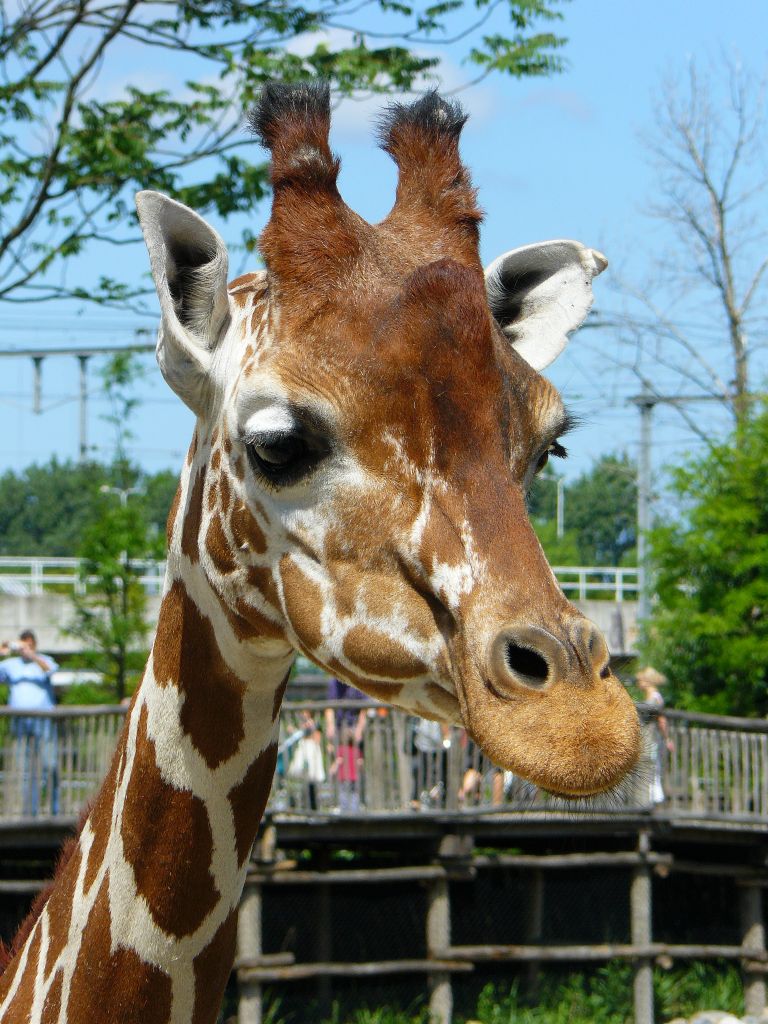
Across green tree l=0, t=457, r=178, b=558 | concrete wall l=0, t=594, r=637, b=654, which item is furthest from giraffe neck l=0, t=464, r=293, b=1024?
green tree l=0, t=457, r=178, b=558

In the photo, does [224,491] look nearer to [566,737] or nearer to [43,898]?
[566,737]

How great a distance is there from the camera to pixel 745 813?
1589 centimetres

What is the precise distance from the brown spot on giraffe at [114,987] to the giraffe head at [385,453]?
719 millimetres

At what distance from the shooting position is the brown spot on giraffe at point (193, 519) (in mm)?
3184

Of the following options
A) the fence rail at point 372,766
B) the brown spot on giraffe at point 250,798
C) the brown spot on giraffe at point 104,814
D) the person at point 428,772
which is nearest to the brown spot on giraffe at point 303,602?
the brown spot on giraffe at point 250,798

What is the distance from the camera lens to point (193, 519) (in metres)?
3.21

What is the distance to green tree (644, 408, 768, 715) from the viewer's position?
1808 centimetres

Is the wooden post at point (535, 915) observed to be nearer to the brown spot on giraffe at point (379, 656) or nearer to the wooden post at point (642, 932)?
the wooden post at point (642, 932)

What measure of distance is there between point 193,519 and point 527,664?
1.05 metres

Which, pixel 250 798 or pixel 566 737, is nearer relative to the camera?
pixel 566 737

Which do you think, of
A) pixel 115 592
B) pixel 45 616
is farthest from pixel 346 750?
pixel 45 616

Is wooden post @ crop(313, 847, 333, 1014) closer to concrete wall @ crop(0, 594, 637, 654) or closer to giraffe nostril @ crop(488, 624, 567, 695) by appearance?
giraffe nostril @ crop(488, 624, 567, 695)

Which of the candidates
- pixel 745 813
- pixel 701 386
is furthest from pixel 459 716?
pixel 701 386

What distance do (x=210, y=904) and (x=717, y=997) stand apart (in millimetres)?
15753
